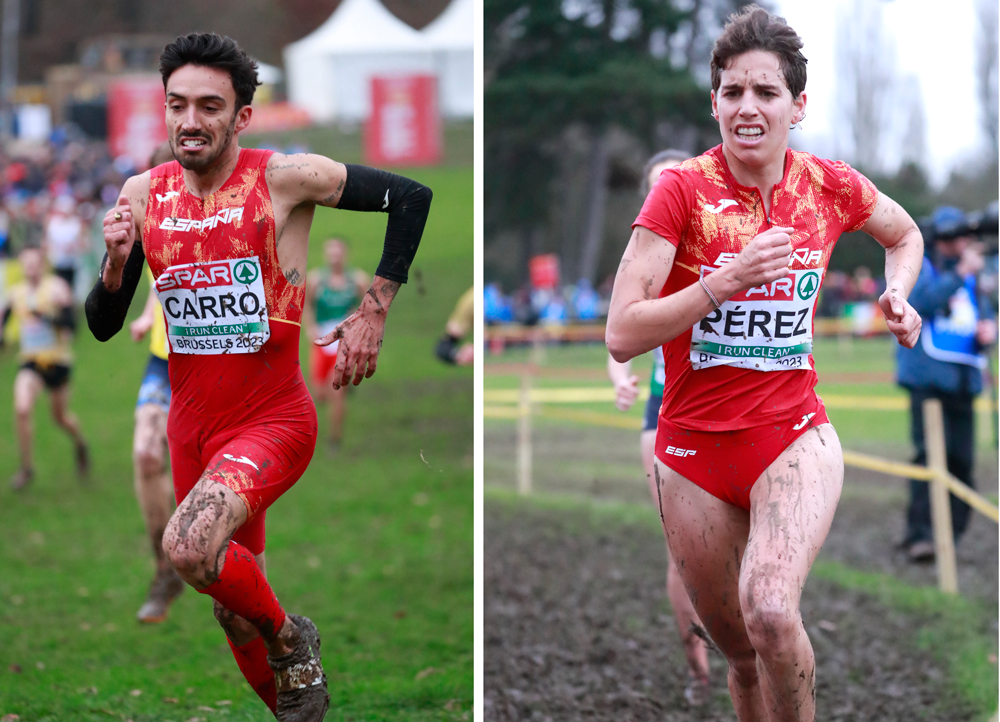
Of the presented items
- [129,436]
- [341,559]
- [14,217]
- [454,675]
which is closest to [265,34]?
[14,217]

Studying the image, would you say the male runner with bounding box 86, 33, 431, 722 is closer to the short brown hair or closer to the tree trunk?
the short brown hair

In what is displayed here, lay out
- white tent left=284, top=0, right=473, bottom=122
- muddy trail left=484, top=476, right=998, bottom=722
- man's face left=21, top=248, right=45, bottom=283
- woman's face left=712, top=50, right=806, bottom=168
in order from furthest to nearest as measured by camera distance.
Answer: white tent left=284, top=0, right=473, bottom=122 < man's face left=21, top=248, right=45, bottom=283 < muddy trail left=484, top=476, right=998, bottom=722 < woman's face left=712, top=50, right=806, bottom=168

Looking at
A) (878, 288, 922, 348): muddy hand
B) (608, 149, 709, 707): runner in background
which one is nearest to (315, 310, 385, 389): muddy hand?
(878, 288, 922, 348): muddy hand

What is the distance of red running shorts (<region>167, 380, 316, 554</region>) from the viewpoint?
3.66 metres

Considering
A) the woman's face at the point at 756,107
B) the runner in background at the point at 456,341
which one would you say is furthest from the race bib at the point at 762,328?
the runner in background at the point at 456,341

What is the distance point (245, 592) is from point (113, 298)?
1.16m

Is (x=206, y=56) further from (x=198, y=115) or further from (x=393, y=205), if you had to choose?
(x=393, y=205)

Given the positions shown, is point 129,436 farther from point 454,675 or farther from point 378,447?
point 454,675

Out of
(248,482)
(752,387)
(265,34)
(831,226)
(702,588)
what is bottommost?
(702,588)

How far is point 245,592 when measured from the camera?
3.62 meters

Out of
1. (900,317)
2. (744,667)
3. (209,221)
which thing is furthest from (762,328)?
(209,221)

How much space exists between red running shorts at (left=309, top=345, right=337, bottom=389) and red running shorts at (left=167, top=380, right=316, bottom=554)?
785 cm

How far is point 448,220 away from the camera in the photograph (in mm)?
25672

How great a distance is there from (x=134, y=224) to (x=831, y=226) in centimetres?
237
